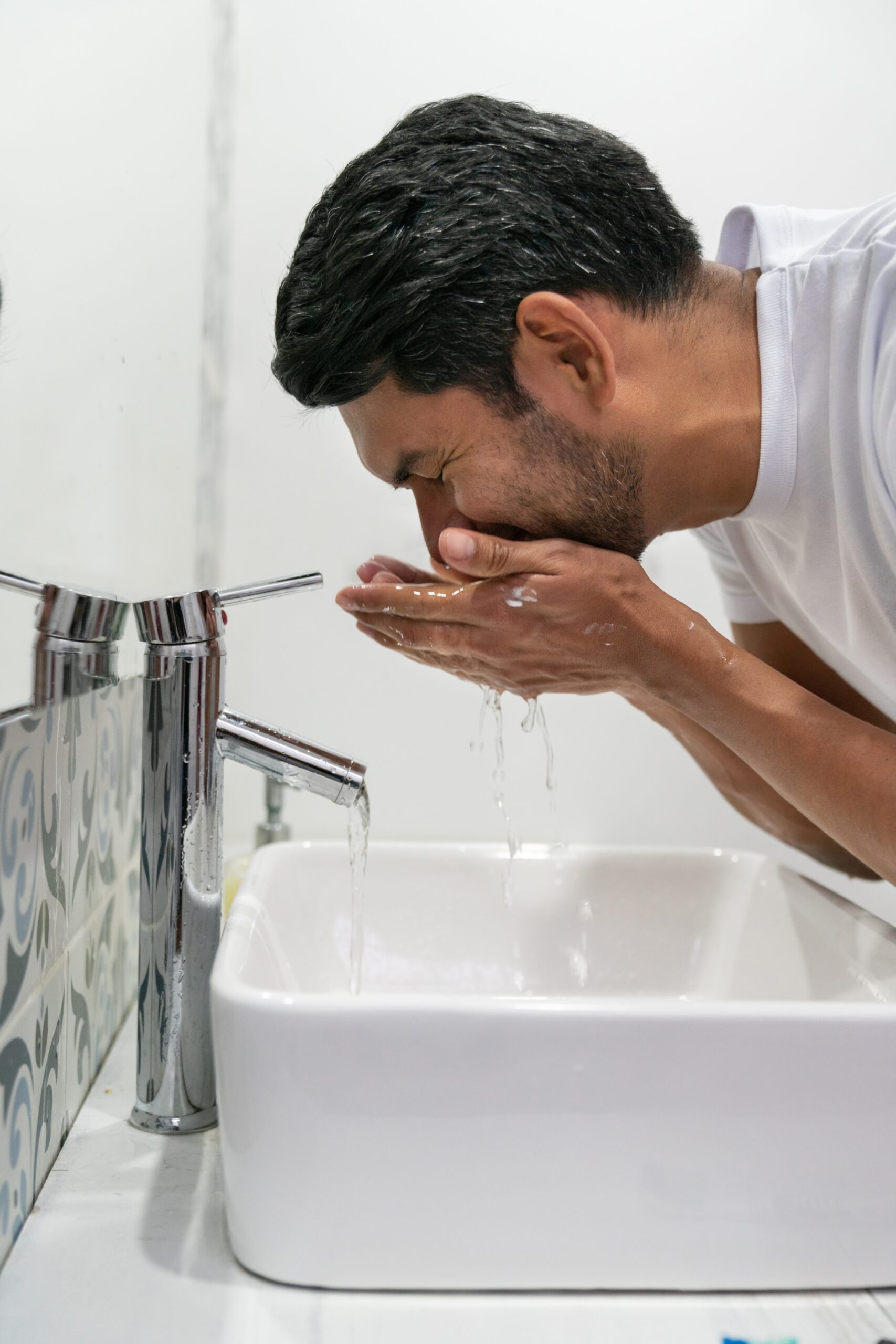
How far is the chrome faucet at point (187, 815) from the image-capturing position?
58 centimetres

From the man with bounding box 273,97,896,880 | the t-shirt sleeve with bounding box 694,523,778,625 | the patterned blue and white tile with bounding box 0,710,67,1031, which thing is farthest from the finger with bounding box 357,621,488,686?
the t-shirt sleeve with bounding box 694,523,778,625

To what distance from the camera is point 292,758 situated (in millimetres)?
588

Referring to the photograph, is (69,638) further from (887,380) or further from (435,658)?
(887,380)

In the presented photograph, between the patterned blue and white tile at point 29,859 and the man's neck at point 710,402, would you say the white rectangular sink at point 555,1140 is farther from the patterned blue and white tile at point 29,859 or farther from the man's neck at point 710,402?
the man's neck at point 710,402

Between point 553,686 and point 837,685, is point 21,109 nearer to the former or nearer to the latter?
point 553,686

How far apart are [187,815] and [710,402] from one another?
438 mm

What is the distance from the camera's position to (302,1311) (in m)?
0.46

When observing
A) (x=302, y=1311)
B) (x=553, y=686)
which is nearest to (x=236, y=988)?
(x=302, y=1311)

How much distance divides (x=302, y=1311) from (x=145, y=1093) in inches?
7.3

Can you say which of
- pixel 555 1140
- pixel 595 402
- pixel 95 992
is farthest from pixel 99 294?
pixel 555 1140

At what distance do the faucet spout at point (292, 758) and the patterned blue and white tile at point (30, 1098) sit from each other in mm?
159

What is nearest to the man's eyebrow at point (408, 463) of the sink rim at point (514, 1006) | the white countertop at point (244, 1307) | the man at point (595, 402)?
the man at point (595, 402)

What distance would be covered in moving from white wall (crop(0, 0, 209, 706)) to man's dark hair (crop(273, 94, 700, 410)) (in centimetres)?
14

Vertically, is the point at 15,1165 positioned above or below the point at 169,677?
below
